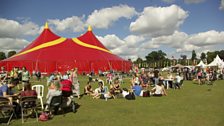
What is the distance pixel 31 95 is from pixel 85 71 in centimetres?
2403

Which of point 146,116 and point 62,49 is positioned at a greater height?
point 62,49

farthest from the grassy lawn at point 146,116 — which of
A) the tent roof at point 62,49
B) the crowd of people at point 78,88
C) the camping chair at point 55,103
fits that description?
the tent roof at point 62,49

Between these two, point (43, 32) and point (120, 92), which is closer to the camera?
point (120, 92)

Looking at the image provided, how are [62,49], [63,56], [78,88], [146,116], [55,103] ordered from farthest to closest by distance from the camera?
[62,49]
[63,56]
[78,88]
[55,103]
[146,116]

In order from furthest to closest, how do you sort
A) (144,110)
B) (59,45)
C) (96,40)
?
(96,40), (59,45), (144,110)

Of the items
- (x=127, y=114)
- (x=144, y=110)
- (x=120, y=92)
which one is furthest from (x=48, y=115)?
(x=120, y=92)

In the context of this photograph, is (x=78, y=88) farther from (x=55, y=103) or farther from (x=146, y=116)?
(x=146, y=116)

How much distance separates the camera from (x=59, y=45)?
31.8m

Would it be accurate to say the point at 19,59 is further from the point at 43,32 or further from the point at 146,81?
the point at 146,81

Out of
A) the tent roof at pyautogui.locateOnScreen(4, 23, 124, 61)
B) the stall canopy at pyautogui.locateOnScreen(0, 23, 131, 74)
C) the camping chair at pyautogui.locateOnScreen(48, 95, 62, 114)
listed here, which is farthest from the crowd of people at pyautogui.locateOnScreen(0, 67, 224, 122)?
the tent roof at pyautogui.locateOnScreen(4, 23, 124, 61)

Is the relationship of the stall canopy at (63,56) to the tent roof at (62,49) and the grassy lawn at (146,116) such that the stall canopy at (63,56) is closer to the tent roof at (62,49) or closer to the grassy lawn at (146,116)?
the tent roof at (62,49)

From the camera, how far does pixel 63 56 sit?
3008 cm

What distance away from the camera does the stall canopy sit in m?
29.3

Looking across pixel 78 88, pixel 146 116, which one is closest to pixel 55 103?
pixel 146 116
